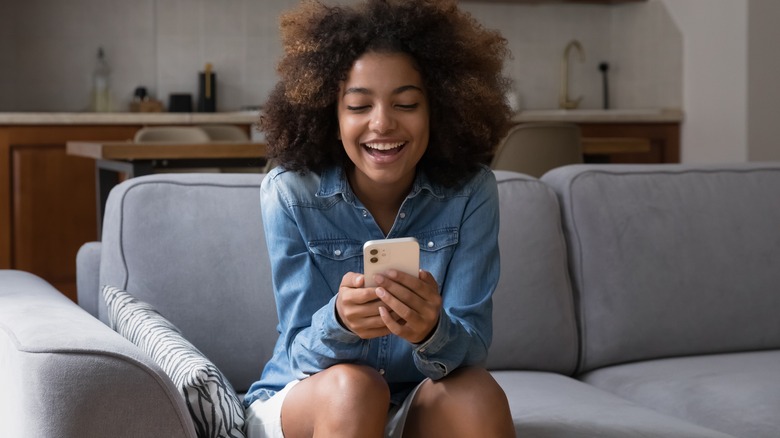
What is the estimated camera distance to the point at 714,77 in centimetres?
523

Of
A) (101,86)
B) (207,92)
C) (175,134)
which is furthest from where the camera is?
(207,92)

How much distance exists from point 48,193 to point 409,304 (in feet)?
12.0

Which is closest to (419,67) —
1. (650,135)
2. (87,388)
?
(87,388)

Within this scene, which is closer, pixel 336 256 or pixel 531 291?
pixel 336 256

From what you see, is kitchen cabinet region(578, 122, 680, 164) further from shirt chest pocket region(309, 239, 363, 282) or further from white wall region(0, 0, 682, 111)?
shirt chest pocket region(309, 239, 363, 282)

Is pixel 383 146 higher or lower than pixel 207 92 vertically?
lower

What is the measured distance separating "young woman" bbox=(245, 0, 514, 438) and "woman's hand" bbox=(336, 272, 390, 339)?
0.01m

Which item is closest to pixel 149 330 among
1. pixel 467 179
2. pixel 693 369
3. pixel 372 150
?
pixel 372 150

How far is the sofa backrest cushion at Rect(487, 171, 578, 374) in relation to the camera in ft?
6.42

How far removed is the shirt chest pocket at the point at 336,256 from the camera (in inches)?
61.7

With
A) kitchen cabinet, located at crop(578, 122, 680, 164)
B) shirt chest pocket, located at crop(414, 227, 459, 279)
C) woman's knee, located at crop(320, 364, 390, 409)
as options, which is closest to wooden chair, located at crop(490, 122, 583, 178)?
kitchen cabinet, located at crop(578, 122, 680, 164)

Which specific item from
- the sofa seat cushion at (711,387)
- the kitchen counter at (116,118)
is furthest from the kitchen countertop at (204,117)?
the sofa seat cushion at (711,387)

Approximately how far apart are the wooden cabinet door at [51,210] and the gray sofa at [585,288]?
279 centimetres

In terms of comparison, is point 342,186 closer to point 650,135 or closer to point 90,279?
point 90,279
